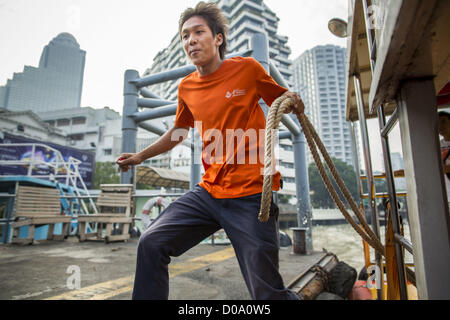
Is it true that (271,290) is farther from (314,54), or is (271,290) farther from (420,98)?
(314,54)

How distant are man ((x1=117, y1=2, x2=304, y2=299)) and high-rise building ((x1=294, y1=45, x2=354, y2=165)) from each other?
92.0 metres

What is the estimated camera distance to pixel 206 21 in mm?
1647

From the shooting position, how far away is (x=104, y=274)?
2.96 meters

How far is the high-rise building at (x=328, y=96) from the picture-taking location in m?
90.7

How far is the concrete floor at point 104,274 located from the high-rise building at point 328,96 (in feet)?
295

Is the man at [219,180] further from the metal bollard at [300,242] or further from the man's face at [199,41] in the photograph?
the metal bollard at [300,242]

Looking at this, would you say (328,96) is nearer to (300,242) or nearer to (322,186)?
(322,186)

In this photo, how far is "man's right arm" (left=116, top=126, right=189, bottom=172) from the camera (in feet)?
5.72

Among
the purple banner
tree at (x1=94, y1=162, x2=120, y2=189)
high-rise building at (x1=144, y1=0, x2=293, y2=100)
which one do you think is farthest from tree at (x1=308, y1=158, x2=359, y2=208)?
the purple banner

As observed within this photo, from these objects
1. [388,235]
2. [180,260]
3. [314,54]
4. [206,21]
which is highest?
[314,54]

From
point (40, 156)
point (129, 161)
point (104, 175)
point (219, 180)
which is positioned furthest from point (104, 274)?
point (104, 175)

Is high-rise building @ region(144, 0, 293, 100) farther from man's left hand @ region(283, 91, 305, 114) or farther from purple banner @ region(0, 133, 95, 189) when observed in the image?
man's left hand @ region(283, 91, 305, 114)
